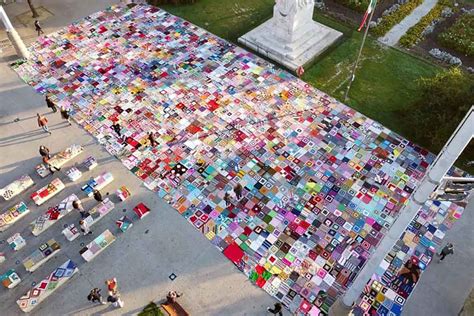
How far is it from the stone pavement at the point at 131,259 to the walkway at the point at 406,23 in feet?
67.2

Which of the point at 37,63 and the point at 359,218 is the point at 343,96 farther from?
the point at 37,63

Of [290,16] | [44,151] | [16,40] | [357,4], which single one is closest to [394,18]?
[357,4]

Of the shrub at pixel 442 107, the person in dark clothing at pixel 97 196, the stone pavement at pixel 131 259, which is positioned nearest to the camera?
the stone pavement at pixel 131 259

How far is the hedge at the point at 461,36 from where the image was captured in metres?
27.8

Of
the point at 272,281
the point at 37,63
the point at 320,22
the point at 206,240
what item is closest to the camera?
the point at 272,281

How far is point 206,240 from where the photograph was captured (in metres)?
18.6

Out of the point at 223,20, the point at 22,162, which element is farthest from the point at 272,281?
the point at 223,20

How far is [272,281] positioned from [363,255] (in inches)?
176

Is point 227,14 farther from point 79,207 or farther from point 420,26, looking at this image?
point 79,207

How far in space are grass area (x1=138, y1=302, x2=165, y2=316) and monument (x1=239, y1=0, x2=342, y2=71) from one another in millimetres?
17062

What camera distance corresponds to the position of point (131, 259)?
1800 centimetres

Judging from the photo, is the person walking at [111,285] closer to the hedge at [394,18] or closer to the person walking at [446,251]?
the person walking at [446,251]

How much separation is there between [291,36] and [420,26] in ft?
35.7

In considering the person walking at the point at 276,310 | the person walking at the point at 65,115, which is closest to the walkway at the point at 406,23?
the person walking at the point at 276,310
